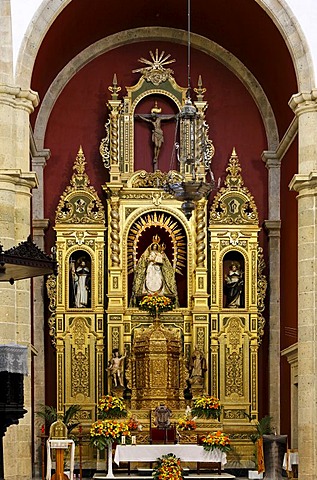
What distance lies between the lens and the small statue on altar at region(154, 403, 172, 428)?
2578cm

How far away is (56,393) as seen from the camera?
27.5 metres

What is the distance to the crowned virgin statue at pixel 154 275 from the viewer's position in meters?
27.5

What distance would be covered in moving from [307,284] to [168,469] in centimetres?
404

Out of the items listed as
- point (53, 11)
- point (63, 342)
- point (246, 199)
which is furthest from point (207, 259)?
point (53, 11)

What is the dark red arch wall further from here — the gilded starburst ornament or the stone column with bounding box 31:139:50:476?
the gilded starburst ornament

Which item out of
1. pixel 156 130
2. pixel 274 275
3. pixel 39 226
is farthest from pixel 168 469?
pixel 156 130

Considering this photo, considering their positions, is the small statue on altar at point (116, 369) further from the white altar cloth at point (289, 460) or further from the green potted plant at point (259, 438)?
the white altar cloth at point (289, 460)

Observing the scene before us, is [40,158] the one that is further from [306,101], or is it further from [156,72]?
[306,101]

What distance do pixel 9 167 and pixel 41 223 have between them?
5539mm

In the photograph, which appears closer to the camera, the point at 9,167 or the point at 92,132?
the point at 9,167

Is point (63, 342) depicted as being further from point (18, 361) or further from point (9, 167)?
point (18, 361)

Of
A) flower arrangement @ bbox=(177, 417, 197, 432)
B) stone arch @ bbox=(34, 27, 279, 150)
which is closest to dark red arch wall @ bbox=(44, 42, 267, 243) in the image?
stone arch @ bbox=(34, 27, 279, 150)

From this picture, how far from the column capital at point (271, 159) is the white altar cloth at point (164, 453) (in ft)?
23.0

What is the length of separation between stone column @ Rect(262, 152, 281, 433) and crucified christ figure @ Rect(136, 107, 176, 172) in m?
2.25
